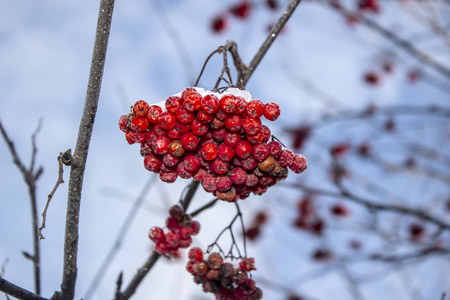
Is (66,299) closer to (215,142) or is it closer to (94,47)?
(215,142)

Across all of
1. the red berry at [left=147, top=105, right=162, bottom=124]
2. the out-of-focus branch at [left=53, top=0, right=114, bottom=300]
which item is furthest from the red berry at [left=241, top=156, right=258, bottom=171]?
the out-of-focus branch at [left=53, top=0, right=114, bottom=300]

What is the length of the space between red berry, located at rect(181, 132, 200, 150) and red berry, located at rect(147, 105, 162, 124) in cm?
11

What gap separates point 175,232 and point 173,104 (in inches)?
29.8

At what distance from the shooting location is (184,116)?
4.22ft

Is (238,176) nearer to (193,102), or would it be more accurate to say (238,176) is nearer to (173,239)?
(193,102)

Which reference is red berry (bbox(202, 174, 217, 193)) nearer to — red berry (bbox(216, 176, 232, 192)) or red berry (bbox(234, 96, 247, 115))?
red berry (bbox(216, 176, 232, 192))

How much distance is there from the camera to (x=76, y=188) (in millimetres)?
1319

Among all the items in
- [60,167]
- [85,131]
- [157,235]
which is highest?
[157,235]

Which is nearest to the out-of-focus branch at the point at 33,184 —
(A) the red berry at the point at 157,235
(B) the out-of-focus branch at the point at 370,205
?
(A) the red berry at the point at 157,235

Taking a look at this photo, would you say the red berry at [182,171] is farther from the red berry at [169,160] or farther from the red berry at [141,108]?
the red berry at [141,108]

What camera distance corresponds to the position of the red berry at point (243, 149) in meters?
1.30

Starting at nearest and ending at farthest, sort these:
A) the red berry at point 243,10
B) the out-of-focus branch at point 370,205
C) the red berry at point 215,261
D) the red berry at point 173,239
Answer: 1. the red berry at point 215,261
2. the red berry at point 173,239
3. the out-of-focus branch at point 370,205
4. the red berry at point 243,10

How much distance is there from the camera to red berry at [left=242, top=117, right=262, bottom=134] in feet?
4.18

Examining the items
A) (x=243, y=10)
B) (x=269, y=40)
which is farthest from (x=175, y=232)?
(x=243, y=10)
